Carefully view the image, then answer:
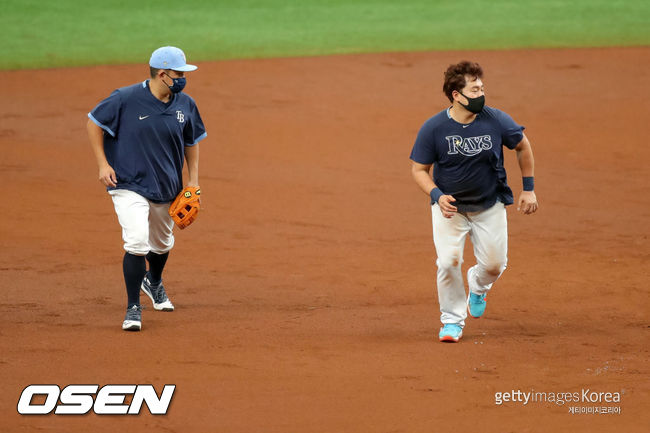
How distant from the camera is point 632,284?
8.93 m

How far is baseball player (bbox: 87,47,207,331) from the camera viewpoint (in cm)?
755

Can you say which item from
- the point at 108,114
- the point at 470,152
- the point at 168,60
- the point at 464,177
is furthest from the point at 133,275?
the point at 470,152

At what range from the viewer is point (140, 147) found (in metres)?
7.63

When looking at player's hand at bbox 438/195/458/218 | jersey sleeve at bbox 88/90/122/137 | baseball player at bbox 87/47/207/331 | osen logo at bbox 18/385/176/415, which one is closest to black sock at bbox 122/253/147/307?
baseball player at bbox 87/47/207/331

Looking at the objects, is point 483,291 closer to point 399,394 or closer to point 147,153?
point 399,394

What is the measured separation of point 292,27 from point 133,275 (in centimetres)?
1619

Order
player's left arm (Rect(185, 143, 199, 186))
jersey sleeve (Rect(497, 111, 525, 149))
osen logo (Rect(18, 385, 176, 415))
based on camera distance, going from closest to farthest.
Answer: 1. osen logo (Rect(18, 385, 176, 415))
2. jersey sleeve (Rect(497, 111, 525, 149))
3. player's left arm (Rect(185, 143, 199, 186))

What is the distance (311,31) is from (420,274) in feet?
46.3

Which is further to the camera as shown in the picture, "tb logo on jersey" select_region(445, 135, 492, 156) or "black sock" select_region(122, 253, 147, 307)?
"black sock" select_region(122, 253, 147, 307)

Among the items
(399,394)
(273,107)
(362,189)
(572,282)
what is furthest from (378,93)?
(399,394)

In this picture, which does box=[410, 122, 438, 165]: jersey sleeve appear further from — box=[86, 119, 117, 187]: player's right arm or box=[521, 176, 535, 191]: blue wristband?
box=[86, 119, 117, 187]: player's right arm

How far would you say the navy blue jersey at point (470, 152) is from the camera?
23.3 feet

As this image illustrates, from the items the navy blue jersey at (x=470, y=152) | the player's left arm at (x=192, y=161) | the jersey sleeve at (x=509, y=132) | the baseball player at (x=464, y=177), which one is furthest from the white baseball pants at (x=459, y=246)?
the player's left arm at (x=192, y=161)

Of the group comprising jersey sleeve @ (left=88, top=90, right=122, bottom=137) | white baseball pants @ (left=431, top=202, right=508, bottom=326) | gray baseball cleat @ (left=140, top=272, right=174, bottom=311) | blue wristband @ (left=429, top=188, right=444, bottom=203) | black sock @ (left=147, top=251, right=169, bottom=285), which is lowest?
gray baseball cleat @ (left=140, top=272, right=174, bottom=311)
